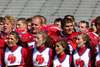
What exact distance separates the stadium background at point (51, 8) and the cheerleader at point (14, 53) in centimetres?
556

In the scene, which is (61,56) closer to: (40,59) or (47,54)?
(47,54)

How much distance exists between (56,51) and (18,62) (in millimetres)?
737

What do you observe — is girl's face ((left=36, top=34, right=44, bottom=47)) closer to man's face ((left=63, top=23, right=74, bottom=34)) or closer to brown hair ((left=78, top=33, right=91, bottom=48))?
man's face ((left=63, top=23, right=74, bottom=34))

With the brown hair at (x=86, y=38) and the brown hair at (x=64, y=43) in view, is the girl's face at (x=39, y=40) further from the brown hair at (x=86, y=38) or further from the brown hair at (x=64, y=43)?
the brown hair at (x=86, y=38)

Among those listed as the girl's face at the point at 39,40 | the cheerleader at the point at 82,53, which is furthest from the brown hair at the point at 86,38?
the girl's face at the point at 39,40

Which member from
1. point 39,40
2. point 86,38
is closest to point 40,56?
point 39,40

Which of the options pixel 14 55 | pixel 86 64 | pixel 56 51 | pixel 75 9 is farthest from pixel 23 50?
pixel 75 9

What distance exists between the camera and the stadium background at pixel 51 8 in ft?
41.9

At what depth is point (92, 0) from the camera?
1348 centimetres

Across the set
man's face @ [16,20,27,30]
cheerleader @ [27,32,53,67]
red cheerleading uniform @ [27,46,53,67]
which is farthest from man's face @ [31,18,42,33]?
man's face @ [16,20,27,30]

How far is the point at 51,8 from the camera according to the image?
13469 mm

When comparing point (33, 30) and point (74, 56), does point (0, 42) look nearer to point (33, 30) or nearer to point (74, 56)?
point (33, 30)

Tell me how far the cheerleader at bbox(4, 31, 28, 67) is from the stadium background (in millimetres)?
5555

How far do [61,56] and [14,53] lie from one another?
87 centimetres
